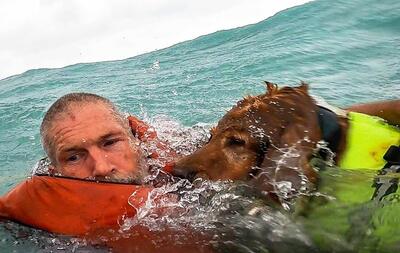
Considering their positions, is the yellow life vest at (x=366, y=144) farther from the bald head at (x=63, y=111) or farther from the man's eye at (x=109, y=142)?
the bald head at (x=63, y=111)

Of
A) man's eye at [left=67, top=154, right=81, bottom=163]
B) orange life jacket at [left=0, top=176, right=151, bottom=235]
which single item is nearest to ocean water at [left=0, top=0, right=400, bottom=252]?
man's eye at [left=67, top=154, right=81, bottom=163]

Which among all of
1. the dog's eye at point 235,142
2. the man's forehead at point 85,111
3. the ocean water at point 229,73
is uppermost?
the man's forehead at point 85,111

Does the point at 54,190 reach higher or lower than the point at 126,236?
higher

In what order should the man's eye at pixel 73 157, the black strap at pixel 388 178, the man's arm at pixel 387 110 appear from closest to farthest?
the black strap at pixel 388 178
the man's arm at pixel 387 110
the man's eye at pixel 73 157

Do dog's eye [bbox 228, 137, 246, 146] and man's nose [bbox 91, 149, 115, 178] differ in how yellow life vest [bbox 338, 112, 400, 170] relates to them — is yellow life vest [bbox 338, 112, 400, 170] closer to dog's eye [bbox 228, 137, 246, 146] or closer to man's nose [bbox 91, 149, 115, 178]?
dog's eye [bbox 228, 137, 246, 146]

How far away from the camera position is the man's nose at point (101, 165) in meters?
3.77

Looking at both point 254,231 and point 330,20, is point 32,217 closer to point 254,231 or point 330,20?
point 254,231

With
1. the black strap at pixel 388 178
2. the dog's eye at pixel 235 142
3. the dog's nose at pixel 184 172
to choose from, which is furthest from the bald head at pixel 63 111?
the black strap at pixel 388 178

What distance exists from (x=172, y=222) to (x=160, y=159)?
3.09ft

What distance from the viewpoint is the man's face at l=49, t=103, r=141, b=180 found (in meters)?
3.85

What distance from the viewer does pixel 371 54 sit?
1154cm

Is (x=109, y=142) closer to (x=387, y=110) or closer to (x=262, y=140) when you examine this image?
(x=262, y=140)

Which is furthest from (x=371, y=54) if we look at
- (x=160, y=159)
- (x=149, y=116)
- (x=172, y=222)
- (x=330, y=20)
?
(x=172, y=222)

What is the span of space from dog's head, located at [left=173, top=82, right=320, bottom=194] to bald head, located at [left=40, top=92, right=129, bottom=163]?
4.67 ft
